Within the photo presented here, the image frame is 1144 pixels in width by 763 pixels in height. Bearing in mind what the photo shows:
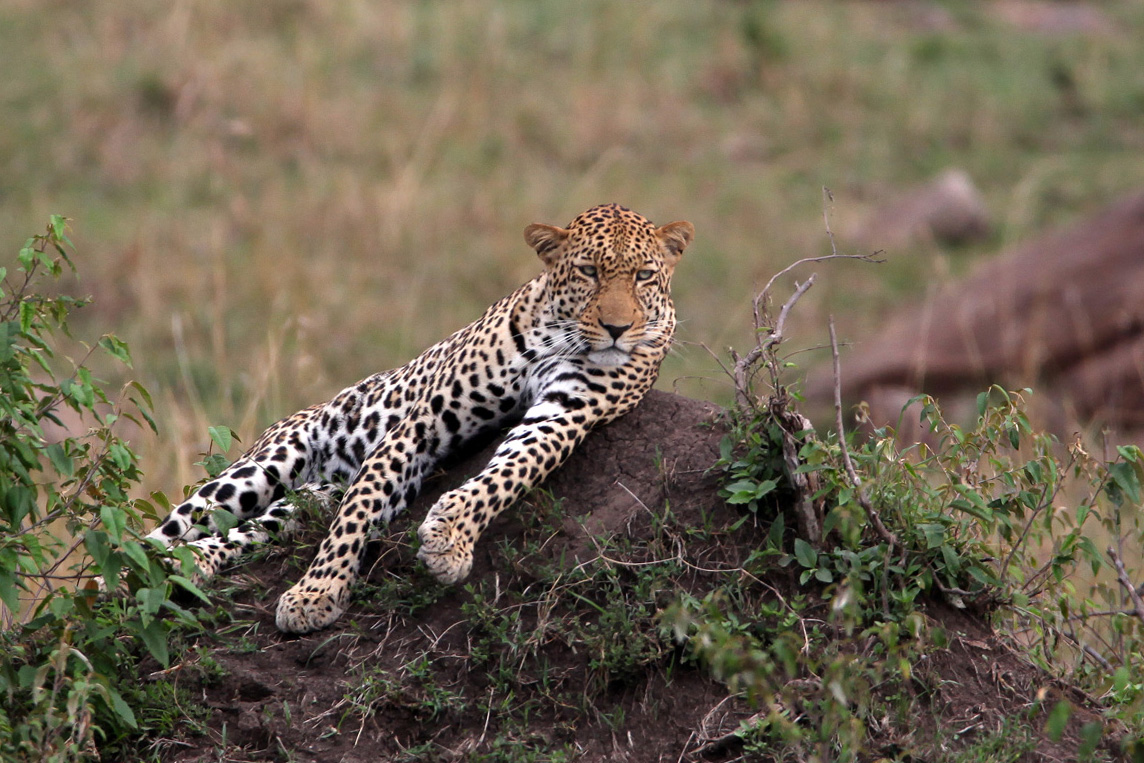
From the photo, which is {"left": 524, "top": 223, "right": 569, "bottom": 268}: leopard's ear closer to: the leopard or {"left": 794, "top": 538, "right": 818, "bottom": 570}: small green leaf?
the leopard

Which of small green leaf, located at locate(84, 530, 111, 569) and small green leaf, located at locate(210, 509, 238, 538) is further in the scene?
small green leaf, located at locate(210, 509, 238, 538)

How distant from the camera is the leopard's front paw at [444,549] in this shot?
5.30 meters

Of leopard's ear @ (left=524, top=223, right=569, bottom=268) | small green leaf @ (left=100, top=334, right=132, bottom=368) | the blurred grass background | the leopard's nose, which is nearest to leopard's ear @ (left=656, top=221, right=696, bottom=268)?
leopard's ear @ (left=524, top=223, right=569, bottom=268)

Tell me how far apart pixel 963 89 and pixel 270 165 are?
8866 millimetres

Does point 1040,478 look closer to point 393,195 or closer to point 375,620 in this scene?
point 375,620

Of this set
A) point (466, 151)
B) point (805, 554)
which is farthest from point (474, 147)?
point (805, 554)

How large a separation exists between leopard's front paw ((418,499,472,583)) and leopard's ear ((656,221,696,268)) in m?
1.73

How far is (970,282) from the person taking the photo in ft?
43.9

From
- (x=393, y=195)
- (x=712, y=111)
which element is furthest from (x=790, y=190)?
(x=393, y=195)

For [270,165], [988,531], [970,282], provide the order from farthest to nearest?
[270,165]
[970,282]
[988,531]

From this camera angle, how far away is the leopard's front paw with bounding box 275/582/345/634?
5.34 m

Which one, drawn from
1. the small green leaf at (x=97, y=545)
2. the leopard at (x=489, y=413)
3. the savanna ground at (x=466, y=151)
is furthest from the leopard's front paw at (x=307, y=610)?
the savanna ground at (x=466, y=151)

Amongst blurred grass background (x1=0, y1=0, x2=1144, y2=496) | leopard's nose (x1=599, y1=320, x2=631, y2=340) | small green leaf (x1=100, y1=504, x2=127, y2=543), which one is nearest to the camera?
small green leaf (x1=100, y1=504, x2=127, y2=543)

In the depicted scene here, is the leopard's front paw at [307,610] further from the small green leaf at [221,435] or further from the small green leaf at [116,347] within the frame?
the small green leaf at [116,347]
